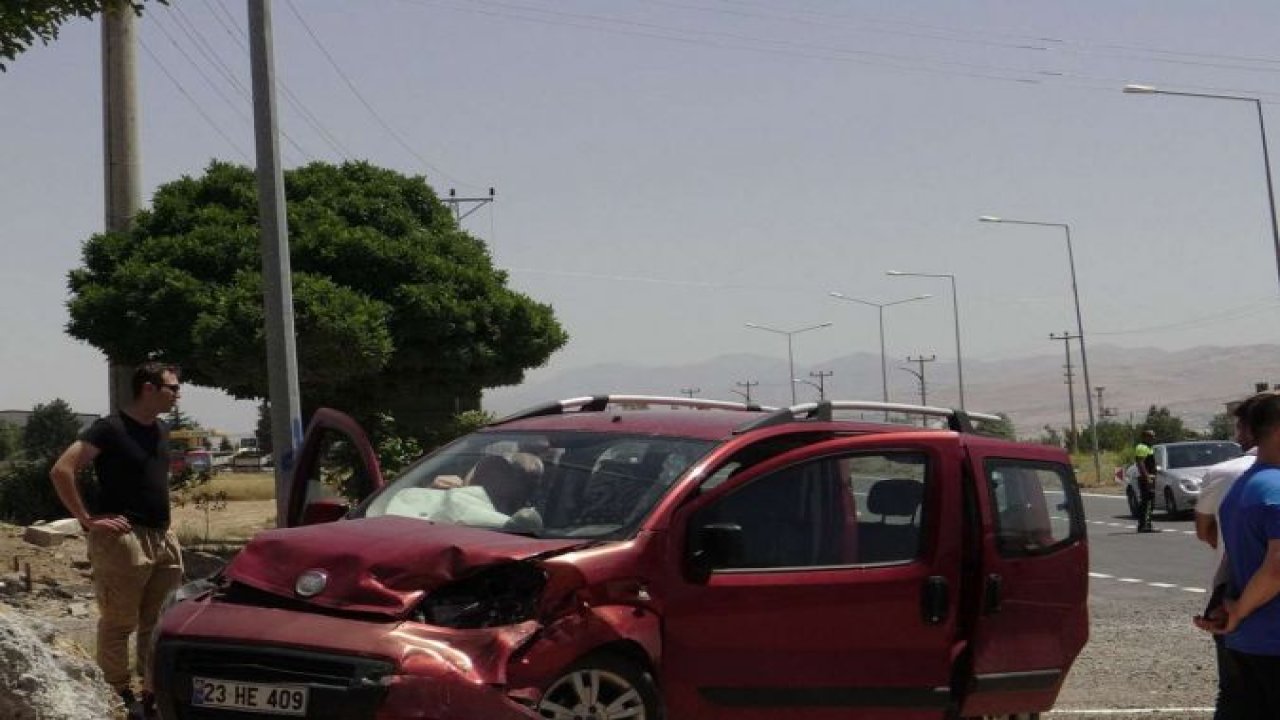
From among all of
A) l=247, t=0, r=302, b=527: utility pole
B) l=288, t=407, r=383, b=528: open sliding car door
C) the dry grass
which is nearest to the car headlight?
l=288, t=407, r=383, b=528: open sliding car door


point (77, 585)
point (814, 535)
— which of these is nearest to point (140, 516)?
point (814, 535)

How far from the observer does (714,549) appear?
22.4ft

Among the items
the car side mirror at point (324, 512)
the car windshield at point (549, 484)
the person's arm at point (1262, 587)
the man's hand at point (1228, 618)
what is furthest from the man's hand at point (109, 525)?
the person's arm at point (1262, 587)

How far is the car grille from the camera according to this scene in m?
6.03

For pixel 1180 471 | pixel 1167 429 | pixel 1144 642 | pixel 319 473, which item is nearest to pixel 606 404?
pixel 319 473

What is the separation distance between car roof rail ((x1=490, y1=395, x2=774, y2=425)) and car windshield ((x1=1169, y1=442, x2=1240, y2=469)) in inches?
1025

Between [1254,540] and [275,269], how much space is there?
832cm

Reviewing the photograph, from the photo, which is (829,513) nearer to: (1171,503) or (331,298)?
(331,298)

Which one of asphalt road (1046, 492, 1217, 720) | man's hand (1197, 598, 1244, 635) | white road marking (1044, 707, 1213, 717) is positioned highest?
man's hand (1197, 598, 1244, 635)

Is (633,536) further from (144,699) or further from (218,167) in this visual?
(218,167)

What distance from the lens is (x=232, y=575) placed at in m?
6.89

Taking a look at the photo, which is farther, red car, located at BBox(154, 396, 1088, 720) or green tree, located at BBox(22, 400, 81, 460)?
green tree, located at BBox(22, 400, 81, 460)

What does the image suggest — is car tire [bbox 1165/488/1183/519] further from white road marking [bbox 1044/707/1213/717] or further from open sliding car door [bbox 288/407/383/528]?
open sliding car door [bbox 288/407/383/528]

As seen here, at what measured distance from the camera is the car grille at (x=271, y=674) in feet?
19.8
